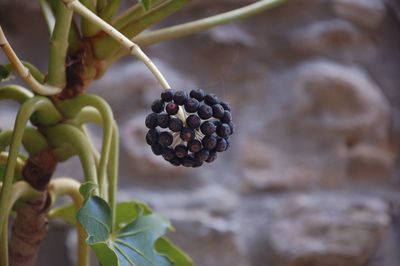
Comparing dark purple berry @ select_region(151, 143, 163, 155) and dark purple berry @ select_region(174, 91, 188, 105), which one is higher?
dark purple berry @ select_region(174, 91, 188, 105)

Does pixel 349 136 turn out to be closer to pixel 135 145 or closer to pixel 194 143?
pixel 135 145

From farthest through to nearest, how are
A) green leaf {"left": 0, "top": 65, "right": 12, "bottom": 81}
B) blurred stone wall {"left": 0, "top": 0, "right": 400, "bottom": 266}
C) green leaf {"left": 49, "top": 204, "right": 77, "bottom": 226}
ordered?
blurred stone wall {"left": 0, "top": 0, "right": 400, "bottom": 266}, green leaf {"left": 49, "top": 204, "right": 77, "bottom": 226}, green leaf {"left": 0, "top": 65, "right": 12, "bottom": 81}

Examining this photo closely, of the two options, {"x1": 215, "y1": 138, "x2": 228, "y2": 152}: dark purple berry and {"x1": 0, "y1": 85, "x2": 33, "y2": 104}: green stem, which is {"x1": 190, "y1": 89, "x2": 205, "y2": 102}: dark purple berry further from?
{"x1": 0, "y1": 85, "x2": 33, "y2": 104}: green stem

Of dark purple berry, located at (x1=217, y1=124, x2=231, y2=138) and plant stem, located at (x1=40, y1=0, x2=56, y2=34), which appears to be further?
plant stem, located at (x1=40, y1=0, x2=56, y2=34)

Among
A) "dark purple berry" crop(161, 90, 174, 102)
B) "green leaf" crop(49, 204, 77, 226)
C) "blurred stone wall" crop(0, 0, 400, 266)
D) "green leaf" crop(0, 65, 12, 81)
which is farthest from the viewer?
"blurred stone wall" crop(0, 0, 400, 266)

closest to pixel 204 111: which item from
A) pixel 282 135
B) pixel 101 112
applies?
pixel 101 112

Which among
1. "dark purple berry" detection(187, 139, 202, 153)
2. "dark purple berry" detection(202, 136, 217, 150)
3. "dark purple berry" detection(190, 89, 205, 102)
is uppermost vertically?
"dark purple berry" detection(190, 89, 205, 102)

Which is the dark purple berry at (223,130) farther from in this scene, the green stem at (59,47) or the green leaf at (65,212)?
the green leaf at (65,212)

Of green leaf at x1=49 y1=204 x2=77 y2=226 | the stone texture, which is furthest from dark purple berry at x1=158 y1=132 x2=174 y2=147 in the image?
the stone texture
